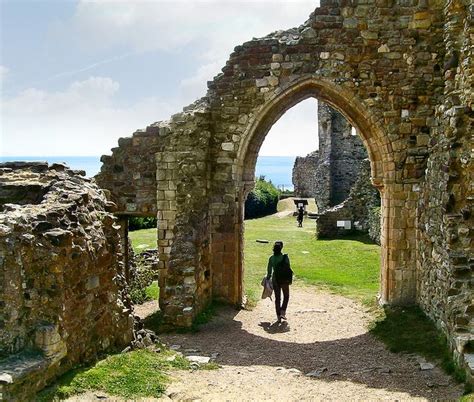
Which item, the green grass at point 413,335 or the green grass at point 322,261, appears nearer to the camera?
the green grass at point 413,335

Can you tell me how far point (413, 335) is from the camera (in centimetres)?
923

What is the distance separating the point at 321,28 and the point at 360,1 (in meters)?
0.94

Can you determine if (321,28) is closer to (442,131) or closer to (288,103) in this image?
(288,103)

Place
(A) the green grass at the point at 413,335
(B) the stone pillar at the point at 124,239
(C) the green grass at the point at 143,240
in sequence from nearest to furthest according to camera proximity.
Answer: (A) the green grass at the point at 413,335, (B) the stone pillar at the point at 124,239, (C) the green grass at the point at 143,240

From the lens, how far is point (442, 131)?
9742 millimetres

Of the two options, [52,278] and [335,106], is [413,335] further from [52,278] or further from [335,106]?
[52,278]

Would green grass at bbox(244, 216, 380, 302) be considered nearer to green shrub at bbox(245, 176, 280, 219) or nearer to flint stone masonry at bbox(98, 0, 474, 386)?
flint stone masonry at bbox(98, 0, 474, 386)

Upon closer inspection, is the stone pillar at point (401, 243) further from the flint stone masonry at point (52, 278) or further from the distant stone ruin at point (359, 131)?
the flint stone masonry at point (52, 278)

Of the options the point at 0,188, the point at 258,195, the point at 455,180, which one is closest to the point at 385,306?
the point at 455,180

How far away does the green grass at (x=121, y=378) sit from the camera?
5.82 m

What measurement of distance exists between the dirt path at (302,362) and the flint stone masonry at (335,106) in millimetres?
865

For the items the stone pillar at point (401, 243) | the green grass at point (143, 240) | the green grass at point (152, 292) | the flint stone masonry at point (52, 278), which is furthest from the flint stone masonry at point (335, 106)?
the green grass at point (143, 240)

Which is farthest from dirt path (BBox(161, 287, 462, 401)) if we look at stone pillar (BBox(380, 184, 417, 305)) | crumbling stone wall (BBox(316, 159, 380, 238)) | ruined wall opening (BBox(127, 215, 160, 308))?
crumbling stone wall (BBox(316, 159, 380, 238))

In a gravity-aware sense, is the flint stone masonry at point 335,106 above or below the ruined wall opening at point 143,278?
above
